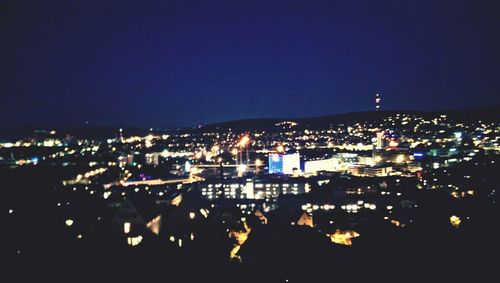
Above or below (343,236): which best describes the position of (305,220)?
above

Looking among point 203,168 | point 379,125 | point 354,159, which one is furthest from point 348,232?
point 379,125

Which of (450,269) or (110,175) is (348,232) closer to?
(450,269)

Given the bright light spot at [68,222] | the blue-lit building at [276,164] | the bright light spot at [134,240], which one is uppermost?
the blue-lit building at [276,164]

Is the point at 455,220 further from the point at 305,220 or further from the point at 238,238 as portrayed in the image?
→ the point at 238,238

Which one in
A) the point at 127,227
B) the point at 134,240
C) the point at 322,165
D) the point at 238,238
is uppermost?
the point at 322,165

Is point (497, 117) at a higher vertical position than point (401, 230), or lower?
higher

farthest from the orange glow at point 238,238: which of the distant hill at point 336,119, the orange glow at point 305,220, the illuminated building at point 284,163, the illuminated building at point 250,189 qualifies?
the distant hill at point 336,119

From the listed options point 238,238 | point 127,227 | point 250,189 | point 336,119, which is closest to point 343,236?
point 238,238

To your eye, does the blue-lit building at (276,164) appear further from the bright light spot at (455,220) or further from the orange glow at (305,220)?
the bright light spot at (455,220)

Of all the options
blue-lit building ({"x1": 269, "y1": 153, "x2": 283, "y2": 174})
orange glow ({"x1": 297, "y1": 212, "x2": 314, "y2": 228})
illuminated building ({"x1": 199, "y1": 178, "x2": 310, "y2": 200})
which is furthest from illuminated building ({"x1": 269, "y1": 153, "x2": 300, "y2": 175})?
orange glow ({"x1": 297, "y1": 212, "x2": 314, "y2": 228})

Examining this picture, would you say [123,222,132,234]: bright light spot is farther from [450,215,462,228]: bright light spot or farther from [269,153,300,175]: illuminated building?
[269,153,300,175]: illuminated building

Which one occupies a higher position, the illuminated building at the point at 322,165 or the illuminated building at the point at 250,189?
the illuminated building at the point at 322,165
